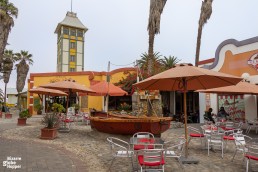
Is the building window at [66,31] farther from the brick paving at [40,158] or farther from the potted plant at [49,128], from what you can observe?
the brick paving at [40,158]

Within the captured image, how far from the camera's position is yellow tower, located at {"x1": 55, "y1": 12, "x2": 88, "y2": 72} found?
54188 mm

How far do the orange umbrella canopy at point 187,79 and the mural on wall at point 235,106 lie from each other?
8.30m

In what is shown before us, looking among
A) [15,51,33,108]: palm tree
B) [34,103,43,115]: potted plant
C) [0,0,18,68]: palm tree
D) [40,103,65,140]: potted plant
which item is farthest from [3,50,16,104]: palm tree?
[40,103,65,140]: potted plant

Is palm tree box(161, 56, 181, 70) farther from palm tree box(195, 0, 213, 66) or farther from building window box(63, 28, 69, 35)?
building window box(63, 28, 69, 35)

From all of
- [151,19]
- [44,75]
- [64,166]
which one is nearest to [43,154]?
[64,166]

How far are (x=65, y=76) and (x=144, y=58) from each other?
8497 millimetres

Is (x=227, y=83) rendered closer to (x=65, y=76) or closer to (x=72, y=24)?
(x=65, y=76)

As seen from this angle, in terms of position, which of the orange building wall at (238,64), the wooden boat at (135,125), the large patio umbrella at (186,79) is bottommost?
the wooden boat at (135,125)

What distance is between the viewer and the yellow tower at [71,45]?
54.2 metres

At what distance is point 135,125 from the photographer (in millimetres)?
9016

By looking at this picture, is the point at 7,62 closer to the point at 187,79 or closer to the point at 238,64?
the point at 238,64

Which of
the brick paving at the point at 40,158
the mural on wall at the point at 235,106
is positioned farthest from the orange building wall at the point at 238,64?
the brick paving at the point at 40,158

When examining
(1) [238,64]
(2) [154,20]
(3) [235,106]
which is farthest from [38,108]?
(1) [238,64]

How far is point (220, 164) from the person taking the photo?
20.6ft
